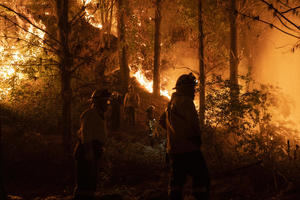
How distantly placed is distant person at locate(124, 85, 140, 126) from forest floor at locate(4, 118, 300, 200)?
3627mm

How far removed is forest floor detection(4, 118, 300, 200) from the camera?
5.71m

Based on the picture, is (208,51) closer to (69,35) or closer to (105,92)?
(69,35)

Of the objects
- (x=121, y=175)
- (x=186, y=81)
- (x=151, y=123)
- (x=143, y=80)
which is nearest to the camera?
(x=186, y=81)

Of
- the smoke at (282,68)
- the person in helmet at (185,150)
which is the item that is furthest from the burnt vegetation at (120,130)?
the smoke at (282,68)

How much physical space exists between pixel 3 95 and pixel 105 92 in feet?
34.3

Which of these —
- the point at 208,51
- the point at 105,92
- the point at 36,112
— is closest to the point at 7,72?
the point at 36,112

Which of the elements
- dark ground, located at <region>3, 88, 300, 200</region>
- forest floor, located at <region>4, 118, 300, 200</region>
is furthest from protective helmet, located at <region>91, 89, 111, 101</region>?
forest floor, located at <region>4, 118, 300, 200</region>

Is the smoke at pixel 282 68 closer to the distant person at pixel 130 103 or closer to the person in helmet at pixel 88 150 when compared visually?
the distant person at pixel 130 103

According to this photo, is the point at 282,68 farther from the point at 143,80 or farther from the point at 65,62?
the point at 65,62

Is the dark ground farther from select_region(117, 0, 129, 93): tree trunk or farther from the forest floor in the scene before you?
select_region(117, 0, 129, 93): tree trunk

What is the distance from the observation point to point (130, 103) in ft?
48.7

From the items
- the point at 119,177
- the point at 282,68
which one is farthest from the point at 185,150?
the point at 282,68

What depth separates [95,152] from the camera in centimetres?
470

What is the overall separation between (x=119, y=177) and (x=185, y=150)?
424 centimetres
